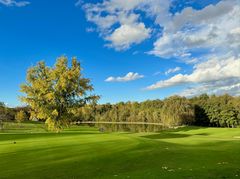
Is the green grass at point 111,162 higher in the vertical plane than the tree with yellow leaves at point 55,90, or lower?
lower

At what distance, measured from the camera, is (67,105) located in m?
58.3

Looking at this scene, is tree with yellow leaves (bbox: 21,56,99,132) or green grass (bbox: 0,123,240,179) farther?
tree with yellow leaves (bbox: 21,56,99,132)

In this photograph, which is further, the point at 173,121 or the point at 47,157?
the point at 173,121

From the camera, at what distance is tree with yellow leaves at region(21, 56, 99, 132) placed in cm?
5609

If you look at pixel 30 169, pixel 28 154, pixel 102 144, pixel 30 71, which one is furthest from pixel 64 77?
pixel 30 169

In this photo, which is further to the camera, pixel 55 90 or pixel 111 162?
pixel 55 90

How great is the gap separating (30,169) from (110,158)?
Answer: 212 inches

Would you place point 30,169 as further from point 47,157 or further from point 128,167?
point 128,167

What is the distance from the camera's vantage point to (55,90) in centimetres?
5650

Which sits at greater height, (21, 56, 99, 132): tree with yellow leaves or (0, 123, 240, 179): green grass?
(21, 56, 99, 132): tree with yellow leaves

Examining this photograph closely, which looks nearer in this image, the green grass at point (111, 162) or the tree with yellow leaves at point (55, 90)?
the green grass at point (111, 162)

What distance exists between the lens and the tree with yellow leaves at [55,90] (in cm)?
5609

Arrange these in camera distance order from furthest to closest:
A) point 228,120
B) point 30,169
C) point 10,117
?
1. point 10,117
2. point 228,120
3. point 30,169

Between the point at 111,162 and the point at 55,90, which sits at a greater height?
the point at 55,90
